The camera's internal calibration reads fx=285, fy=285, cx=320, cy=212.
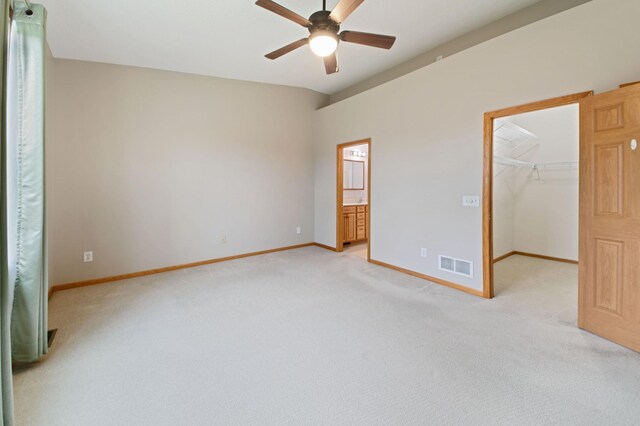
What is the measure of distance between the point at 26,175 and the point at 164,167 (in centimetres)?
237

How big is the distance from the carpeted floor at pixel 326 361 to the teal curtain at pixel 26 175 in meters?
0.34

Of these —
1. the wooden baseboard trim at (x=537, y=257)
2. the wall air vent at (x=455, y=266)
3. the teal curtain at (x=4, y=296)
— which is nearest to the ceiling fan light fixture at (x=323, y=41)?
the teal curtain at (x=4, y=296)

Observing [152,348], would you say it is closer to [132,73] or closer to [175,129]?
[175,129]

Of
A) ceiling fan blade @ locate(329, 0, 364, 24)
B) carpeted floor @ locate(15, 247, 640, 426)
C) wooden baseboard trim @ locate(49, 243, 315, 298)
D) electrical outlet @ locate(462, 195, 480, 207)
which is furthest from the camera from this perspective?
wooden baseboard trim @ locate(49, 243, 315, 298)

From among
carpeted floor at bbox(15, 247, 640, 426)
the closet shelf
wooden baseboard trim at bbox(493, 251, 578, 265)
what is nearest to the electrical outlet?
carpeted floor at bbox(15, 247, 640, 426)

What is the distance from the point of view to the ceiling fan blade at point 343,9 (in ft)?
6.71

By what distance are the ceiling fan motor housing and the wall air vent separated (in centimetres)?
287

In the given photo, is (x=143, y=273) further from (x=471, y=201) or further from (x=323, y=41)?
(x=471, y=201)

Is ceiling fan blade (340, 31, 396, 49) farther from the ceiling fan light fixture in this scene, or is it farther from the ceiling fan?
the ceiling fan light fixture

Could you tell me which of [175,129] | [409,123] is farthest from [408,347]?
[175,129]

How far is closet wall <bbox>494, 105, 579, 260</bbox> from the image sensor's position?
459cm

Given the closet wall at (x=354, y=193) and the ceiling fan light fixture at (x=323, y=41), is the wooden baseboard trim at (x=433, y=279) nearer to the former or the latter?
the closet wall at (x=354, y=193)

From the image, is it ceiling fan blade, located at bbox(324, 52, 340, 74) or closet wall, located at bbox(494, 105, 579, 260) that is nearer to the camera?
ceiling fan blade, located at bbox(324, 52, 340, 74)

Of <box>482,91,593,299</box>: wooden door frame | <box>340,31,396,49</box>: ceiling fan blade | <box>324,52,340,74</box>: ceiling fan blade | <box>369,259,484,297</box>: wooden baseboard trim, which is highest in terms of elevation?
<box>340,31,396,49</box>: ceiling fan blade
